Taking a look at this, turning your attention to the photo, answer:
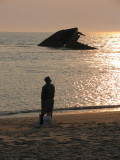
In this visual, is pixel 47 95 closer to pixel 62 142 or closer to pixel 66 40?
pixel 62 142

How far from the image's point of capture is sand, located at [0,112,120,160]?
8188mm

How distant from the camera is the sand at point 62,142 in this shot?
322 inches

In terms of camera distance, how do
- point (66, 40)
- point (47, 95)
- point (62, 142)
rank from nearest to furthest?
1. point (62, 142)
2. point (47, 95)
3. point (66, 40)

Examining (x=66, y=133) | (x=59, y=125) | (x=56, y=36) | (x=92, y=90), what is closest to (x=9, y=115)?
(x=59, y=125)

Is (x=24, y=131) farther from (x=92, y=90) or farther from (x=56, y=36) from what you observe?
(x=56, y=36)

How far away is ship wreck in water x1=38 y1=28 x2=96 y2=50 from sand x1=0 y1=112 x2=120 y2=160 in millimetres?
59609

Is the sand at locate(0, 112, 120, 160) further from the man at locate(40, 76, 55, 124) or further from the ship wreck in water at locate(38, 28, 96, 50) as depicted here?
the ship wreck in water at locate(38, 28, 96, 50)

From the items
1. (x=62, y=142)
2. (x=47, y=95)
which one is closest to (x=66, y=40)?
(x=47, y=95)

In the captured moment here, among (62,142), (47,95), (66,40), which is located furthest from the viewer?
(66,40)

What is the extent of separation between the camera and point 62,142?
9.37 m

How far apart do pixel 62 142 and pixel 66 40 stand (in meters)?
72.2

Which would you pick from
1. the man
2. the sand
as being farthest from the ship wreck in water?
the sand

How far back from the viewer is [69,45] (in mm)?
83812

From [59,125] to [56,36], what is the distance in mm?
68507
